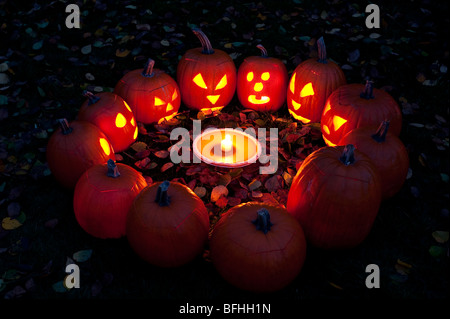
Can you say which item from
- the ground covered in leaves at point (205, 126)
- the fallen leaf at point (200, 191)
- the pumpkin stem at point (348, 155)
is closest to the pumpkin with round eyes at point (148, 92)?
the ground covered in leaves at point (205, 126)

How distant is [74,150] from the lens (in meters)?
3.69

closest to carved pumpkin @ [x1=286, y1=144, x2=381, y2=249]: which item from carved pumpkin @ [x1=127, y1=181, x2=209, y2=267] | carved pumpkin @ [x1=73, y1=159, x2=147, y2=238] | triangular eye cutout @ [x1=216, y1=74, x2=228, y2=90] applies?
carved pumpkin @ [x1=127, y1=181, x2=209, y2=267]

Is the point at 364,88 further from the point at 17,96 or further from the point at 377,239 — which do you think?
the point at 17,96

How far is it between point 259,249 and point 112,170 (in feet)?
4.83

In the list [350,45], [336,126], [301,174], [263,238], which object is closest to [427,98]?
[350,45]

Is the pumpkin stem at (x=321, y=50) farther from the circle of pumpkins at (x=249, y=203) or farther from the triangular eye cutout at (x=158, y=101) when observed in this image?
the triangular eye cutout at (x=158, y=101)

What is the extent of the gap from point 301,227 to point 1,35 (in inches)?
254

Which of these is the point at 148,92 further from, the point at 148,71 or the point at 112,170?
the point at 112,170

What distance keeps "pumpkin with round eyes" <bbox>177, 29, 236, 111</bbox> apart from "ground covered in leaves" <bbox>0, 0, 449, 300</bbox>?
0.25m

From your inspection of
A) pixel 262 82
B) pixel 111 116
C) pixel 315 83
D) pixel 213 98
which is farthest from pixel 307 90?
pixel 111 116

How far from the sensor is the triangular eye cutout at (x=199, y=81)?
4911mm

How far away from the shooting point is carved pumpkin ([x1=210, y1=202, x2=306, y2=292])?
113 inches

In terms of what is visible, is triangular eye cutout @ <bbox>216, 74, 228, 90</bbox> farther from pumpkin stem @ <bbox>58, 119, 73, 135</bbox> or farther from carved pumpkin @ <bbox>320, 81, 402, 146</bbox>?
pumpkin stem @ <bbox>58, 119, 73, 135</bbox>
